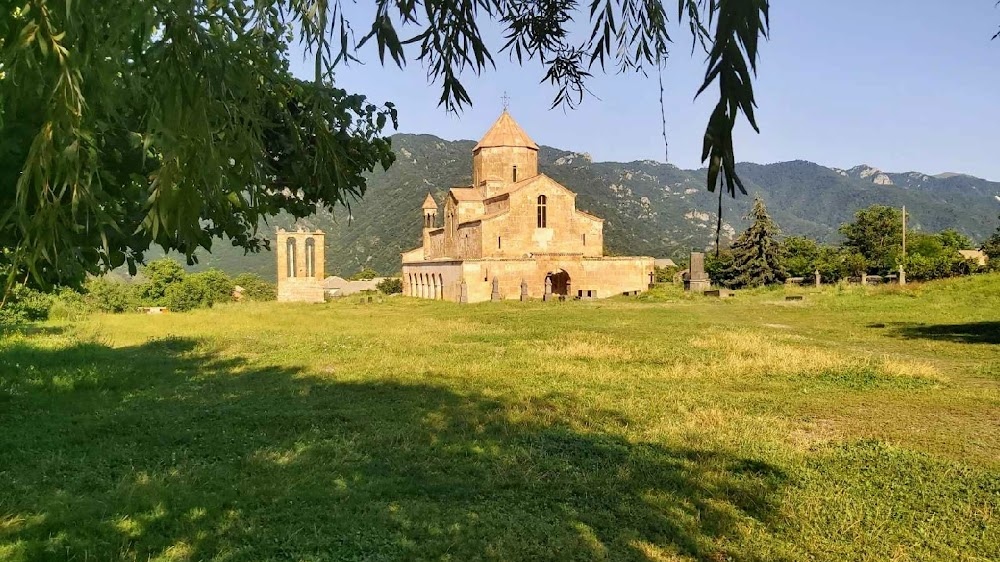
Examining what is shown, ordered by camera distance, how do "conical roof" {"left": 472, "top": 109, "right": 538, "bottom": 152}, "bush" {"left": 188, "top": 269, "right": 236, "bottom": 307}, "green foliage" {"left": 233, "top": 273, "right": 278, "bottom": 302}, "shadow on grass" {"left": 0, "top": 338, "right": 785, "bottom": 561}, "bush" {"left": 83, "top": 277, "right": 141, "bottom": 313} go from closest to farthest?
"shadow on grass" {"left": 0, "top": 338, "right": 785, "bottom": 561} → "bush" {"left": 83, "top": 277, "right": 141, "bottom": 313} → "conical roof" {"left": 472, "top": 109, "right": 538, "bottom": 152} → "bush" {"left": 188, "top": 269, "right": 236, "bottom": 307} → "green foliage" {"left": 233, "top": 273, "right": 278, "bottom": 302}

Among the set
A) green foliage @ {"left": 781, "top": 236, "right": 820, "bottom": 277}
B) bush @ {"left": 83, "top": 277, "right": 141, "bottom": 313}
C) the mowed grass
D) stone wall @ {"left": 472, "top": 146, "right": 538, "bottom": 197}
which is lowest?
the mowed grass

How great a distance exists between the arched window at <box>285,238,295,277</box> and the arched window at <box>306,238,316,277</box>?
115cm

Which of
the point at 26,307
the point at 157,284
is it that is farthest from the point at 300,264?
the point at 26,307

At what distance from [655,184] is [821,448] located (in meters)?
185

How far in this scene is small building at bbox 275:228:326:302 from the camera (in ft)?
173

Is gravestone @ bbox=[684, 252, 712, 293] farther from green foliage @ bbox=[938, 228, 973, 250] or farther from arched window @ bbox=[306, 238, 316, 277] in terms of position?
arched window @ bbox=[306, 238, 316, 277]

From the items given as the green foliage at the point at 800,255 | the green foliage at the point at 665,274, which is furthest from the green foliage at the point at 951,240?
the green foliage at the point at 665,274

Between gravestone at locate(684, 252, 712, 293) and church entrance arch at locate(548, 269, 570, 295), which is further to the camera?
church entrance arch at locate(548, 269, 570, 295)

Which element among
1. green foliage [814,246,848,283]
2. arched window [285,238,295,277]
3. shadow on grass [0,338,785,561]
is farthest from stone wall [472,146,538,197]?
shadow on grass [0,338,785,561]

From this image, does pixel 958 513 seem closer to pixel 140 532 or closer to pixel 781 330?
pixel 140 532

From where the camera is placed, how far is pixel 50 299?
2184cm

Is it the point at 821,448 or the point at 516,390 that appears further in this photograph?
the point at 516,390

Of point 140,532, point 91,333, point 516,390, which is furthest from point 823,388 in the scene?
point 91,333

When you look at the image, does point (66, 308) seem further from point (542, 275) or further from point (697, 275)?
point (697, 275)
